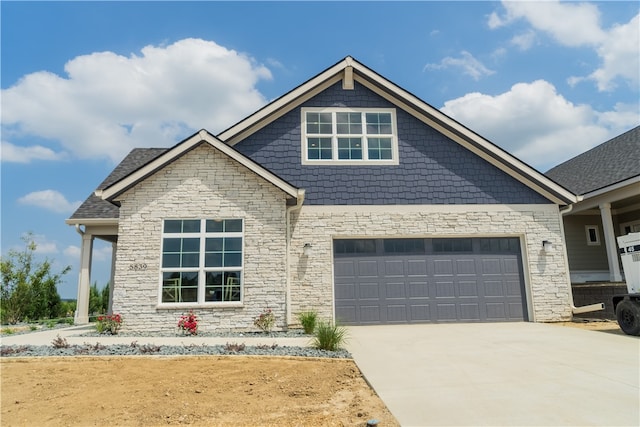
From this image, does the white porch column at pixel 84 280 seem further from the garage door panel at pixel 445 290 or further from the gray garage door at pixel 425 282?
the garage door panel at pixel 445 290

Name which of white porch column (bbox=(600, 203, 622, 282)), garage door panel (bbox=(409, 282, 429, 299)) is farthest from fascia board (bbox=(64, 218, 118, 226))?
white porch column (bbox=(600, 203, 622, 282))

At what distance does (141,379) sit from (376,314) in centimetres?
717

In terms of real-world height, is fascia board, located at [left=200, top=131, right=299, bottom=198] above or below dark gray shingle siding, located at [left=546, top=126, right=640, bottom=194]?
below

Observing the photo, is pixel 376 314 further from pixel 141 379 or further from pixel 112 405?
pixel 112 405

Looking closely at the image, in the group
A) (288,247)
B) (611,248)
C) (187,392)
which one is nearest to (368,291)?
(288,247)

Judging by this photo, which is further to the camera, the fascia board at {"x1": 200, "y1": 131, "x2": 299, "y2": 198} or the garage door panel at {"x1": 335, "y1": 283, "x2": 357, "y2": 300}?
the garage door panel at {"x1": 335, "y1": 283, "x2": 357, "y2": 300}

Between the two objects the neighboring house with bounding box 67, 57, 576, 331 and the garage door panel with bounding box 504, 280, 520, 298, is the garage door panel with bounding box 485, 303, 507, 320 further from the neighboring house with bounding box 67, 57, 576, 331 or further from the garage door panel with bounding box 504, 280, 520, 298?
the garage door panel with bounding box 504, 280, 520, 298

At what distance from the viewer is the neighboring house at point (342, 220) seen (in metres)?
10.2

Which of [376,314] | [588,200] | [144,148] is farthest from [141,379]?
[588,200]

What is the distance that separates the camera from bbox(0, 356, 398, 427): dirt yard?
4.24 meters

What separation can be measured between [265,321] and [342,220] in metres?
3.58

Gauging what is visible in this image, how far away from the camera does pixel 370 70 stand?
1241 cm

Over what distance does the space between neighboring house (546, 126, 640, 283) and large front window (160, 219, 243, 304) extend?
1178 cm

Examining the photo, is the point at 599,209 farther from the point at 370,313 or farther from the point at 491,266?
the point at 370,313
